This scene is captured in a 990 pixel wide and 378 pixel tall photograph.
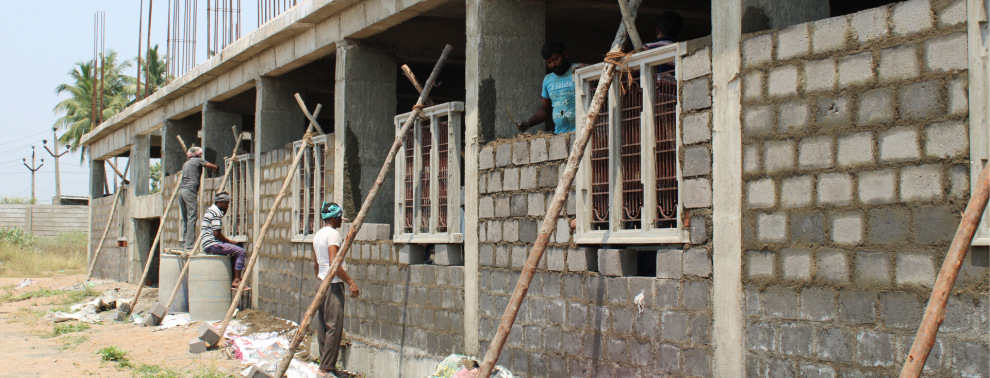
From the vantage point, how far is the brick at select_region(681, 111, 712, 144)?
539cm

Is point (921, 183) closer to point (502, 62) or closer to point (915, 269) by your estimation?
point (915, 269)

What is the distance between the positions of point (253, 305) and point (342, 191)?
345 centimetres

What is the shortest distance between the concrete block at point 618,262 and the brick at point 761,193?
3.65ft

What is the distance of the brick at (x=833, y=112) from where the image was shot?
463 centimetres

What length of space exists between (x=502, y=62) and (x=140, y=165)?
14052mm

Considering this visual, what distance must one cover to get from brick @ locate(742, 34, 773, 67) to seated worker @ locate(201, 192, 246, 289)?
879 cm

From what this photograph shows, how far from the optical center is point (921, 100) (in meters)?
4.31

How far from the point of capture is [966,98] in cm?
413

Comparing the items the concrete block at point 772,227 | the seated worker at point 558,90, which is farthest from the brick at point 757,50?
the seated worker at point 558,90

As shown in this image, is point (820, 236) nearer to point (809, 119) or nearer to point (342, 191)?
point (809, 119)

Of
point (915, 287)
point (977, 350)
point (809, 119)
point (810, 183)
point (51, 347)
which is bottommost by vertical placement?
point (51, 347)

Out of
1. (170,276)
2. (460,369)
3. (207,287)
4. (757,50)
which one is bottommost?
(460,369)

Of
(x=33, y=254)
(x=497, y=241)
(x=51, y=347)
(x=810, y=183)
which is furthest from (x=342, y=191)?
(x=33, y=254)

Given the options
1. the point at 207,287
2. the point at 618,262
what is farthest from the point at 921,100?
the point at 207,287
